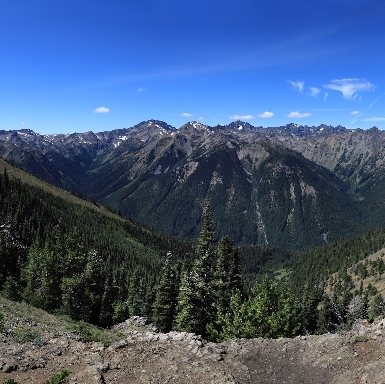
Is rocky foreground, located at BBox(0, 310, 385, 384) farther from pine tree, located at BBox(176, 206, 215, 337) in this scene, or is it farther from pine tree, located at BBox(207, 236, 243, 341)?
pine tree, located at BBox(207, 236, 243, 341)

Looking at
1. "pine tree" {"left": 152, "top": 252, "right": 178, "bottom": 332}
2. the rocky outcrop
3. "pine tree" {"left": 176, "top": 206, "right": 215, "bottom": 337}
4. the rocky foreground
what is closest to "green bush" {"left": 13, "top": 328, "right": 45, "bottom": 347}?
the rocky foreground

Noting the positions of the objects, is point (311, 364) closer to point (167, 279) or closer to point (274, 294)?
point (274, 294)

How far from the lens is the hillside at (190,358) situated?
67.2ft

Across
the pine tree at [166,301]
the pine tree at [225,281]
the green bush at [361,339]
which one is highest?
the green bush at [361,339]

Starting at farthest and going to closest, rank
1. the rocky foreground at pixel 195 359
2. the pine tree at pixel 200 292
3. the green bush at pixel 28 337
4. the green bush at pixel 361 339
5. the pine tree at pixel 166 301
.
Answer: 1. the pine tree at pixel 166 301
2. the pine tree at pixel 200 292
3. the green bush at pixel 28 337
4. the green bush at pixel 361 339
5. the rocky foreground at pixel 195 359

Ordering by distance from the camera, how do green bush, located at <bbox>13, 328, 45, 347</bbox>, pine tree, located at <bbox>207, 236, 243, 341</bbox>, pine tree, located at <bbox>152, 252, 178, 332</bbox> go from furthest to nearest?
pine tree, located at <bbox>152, 252, 178, 332</bbox> < pine tree, located at <bbox>207, 236, 243, 341</bbox> < green bush, located at <bbox>13, 328, 45, 347</bbox>

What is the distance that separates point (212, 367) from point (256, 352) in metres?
4.82

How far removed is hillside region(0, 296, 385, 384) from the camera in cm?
2048

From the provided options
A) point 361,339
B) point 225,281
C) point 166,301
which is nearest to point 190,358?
point 361,339

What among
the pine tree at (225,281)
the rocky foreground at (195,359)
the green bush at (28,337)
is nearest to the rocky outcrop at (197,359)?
the rocky foreground at (195,359)

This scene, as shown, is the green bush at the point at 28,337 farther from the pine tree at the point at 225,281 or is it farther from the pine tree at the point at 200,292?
the pine tree at the point at 225,281

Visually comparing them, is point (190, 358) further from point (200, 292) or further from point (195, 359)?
point (200, 292)

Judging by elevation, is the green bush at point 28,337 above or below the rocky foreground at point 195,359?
below

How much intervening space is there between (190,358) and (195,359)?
1.19 ft
